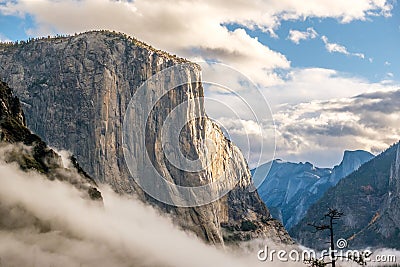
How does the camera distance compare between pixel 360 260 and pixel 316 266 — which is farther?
pixel 316 266

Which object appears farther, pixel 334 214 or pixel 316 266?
pixel 316 266

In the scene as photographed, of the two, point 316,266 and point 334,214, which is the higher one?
point 334,214

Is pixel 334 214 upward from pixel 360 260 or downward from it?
upward
